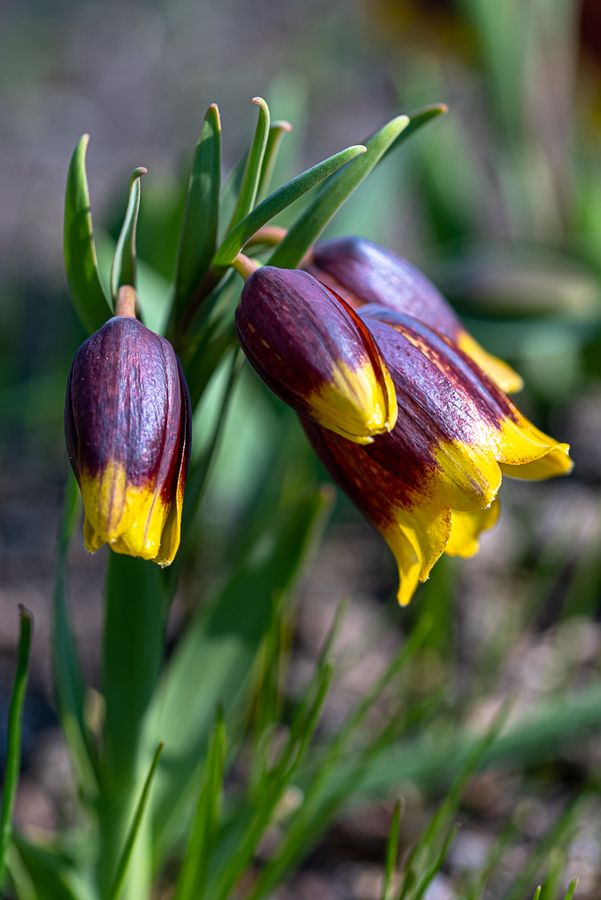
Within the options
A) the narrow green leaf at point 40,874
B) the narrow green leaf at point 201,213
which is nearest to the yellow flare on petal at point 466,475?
the narrow green leaf at point 201,213

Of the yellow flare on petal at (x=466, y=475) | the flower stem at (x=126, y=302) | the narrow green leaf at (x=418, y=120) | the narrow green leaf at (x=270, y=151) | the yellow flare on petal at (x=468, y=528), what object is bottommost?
the yellow flare on petal at (x=468, y=528)

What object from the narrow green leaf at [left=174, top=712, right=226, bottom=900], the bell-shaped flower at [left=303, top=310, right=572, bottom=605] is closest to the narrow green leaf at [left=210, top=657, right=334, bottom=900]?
the narrow green leaf at [left=174, top=712, right=226, bottom=900]

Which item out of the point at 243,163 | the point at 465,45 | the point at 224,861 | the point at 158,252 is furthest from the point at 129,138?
the point at 224,861

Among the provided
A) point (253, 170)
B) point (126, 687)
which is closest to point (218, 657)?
point (126, 687)

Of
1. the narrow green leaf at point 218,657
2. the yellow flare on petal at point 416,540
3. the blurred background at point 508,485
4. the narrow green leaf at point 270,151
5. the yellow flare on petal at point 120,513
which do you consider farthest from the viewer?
the blurred background at point 508,485

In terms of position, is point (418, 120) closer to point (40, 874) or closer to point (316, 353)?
point (316, 353)

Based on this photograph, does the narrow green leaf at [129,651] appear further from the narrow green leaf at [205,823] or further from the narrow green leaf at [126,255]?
the narrow green leaf at [126,255]

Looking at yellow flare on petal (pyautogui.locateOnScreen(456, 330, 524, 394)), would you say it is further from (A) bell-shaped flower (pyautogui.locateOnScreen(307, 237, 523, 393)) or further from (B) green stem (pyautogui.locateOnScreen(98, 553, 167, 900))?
(B) green stem (pyautogui.locateOnScreen(98, 553, 167, 900))
